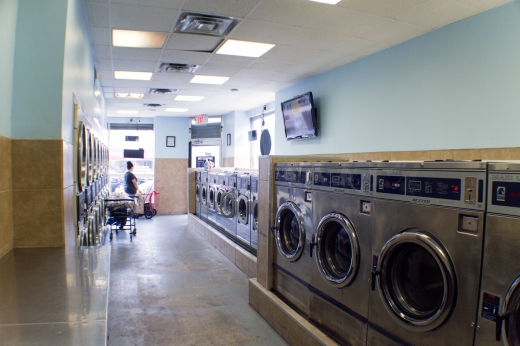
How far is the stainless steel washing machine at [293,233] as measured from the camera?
2922 mm

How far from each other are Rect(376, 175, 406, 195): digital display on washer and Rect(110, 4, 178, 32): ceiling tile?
2.74 meters

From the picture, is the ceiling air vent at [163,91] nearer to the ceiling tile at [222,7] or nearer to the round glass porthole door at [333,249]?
the ceiling tile at [222,7]

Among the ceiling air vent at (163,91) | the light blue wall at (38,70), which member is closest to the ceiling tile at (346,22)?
the light blue wall at (38,70)

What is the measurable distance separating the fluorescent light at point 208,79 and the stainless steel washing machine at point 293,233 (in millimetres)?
3531

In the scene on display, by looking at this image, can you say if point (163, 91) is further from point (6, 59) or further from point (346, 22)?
point (6, 59)

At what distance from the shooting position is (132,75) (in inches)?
247

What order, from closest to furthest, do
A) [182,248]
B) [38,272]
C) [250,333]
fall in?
1. [38,272]
2. [250,333]
3. [182,248]

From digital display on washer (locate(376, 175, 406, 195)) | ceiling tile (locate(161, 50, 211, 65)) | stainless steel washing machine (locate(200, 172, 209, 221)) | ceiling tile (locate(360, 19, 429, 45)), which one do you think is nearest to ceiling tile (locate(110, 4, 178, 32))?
ceiling tile (locate(161, 50, 211, 65))

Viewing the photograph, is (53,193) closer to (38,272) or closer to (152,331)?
(38,272)

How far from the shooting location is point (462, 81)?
3.72 metres

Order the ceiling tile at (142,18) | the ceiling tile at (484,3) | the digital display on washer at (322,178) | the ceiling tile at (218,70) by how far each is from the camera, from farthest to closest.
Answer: the ceiling tile at (218,70)
the ceiling tile at (142,18)
the ceiling tile at (484,3)
the digital display on washer at (322,178)

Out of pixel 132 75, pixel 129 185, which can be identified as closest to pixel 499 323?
pixel 132 75

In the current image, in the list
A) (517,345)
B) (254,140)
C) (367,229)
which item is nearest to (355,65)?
(367,229)

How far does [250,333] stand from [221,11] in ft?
10.2
